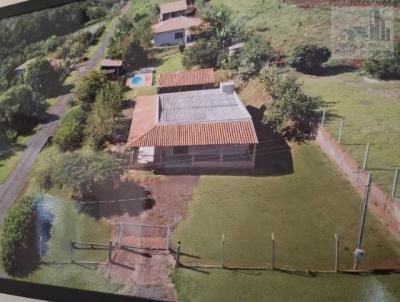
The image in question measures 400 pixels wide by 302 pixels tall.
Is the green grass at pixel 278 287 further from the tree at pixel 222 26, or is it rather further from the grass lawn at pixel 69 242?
the tree at pixel 222 26

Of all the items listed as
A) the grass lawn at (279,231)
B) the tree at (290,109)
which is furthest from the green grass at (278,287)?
the tree at (290,109)

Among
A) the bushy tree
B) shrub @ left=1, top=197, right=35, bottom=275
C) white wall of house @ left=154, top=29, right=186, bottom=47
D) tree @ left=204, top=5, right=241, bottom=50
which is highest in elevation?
tree @ left=204, top=5, right=241, bottom=50

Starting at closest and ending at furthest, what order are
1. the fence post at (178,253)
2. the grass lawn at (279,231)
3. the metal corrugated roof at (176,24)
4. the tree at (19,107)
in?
1. the grass lawn at (279,231)
2. the fence post at (178,253)
3. the metal corrugated roof at (176,24)
4. the tree at (19,107)

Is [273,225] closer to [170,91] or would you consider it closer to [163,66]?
[170,91]

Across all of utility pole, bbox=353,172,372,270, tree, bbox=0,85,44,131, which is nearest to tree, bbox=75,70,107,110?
tree, bbox=0,85,44,131

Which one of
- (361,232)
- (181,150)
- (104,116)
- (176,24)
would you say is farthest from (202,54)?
(361,232)

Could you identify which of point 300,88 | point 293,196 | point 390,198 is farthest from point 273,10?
point 390,198

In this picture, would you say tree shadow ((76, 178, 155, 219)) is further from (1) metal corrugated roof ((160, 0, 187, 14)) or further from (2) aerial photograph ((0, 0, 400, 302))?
(1) metal corrugated roof ((160, 0, 187, 14))
